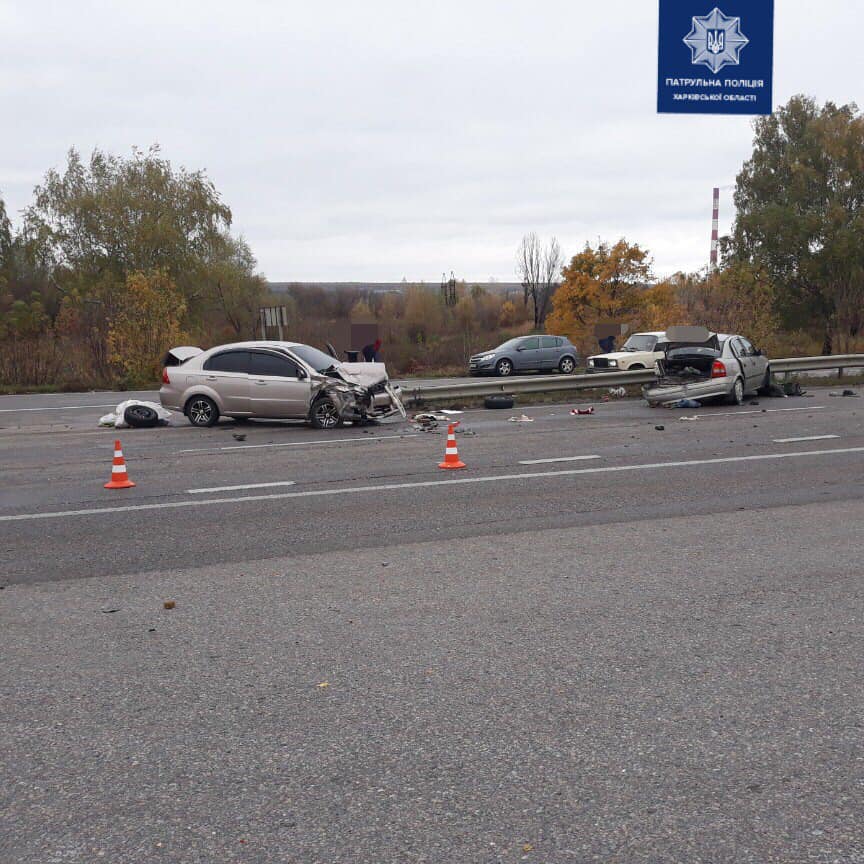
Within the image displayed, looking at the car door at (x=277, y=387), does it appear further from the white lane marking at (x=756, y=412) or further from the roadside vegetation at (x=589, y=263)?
the roadside vegetation at (x=589, y=263)

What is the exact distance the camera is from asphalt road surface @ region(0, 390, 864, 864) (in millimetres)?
3338

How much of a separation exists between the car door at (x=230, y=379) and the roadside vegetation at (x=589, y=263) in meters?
23.0

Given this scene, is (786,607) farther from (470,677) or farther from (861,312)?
(861,312)

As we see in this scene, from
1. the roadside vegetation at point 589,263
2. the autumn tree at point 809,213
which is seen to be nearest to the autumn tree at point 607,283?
the roadside vegetation at point 589,263

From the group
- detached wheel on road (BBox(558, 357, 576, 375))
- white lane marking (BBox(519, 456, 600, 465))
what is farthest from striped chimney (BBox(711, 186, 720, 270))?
white lane marking (BBox(519, 456, 600, 465))

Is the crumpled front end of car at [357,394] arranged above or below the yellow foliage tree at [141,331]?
below

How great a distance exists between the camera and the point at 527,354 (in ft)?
114

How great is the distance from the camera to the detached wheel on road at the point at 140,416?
56.6 ft

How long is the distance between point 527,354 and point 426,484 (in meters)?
24.7

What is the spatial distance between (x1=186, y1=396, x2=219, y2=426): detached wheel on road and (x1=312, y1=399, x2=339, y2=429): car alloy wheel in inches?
75.9

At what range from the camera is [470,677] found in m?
4.70

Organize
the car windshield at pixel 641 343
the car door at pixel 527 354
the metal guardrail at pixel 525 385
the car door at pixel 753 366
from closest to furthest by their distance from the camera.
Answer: the metal guardrail at pixel 525 385, the car door at pixel 753 366, the car windshield at pixel 641 343, the car door at pixel 527 354

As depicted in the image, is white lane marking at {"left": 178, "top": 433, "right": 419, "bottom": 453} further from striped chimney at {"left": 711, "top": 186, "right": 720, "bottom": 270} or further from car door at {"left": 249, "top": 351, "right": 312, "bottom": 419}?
striped chimney at {"left": 711, "top": 186, "right": 720, "bottom": 270}

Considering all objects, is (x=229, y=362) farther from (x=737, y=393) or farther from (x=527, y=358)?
(x=527, y=358)
